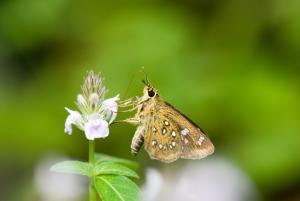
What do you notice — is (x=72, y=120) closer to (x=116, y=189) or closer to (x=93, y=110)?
(x=93, y=110)

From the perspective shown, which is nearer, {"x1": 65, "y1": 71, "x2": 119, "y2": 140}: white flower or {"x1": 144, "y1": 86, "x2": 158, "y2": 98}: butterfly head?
{"x1": 65, "y1": 71, "x2": 119, "y2": 140}: white flower

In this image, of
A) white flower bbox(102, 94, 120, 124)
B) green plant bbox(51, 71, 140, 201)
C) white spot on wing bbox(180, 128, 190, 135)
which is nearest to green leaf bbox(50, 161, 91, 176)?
green plant bbox(51, 71, 140, 201)

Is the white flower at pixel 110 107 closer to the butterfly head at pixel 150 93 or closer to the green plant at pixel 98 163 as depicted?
the green plant at pixel 98 163

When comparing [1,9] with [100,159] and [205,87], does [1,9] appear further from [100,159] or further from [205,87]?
[100,159]

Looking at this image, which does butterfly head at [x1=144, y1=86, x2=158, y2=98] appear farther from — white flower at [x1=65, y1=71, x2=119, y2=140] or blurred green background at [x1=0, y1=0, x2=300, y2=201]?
blurred green background at [x1=0, y1=0, x2=300, y2=201]

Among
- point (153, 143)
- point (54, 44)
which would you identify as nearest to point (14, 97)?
point (54, 44)
